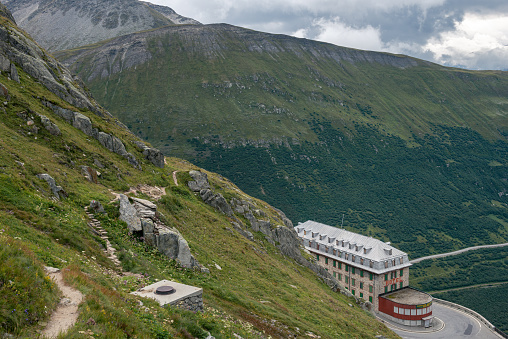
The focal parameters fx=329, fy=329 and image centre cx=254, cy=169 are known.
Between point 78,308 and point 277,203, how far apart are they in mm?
137527

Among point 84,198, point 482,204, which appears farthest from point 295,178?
point 84,198

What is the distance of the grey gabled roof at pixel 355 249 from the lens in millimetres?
82438

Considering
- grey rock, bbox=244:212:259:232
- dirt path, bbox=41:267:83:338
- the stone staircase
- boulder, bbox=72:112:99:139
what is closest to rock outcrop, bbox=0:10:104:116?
boulder, bbox=72:112:99:139

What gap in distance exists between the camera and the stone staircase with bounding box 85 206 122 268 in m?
18.7

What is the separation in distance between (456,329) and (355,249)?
90.7 feet

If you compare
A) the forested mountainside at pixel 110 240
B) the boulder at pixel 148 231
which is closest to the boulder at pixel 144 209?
the boulder at pixel 148 231

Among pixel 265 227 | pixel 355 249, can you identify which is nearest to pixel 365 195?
pixel 355 249

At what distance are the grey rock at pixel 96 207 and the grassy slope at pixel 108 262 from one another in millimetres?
522

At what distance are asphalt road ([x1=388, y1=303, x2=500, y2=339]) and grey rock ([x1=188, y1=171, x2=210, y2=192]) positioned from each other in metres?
55.1

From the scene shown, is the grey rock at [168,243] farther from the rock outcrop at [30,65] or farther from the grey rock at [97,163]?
the rock outcrop at [30,65]

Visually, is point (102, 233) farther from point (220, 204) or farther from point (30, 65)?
point (30, 65)

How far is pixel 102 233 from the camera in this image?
67.7 ft

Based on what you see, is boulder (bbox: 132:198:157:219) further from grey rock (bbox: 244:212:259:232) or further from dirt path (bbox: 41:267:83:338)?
grey rock (bbox: 244:212:259:232)

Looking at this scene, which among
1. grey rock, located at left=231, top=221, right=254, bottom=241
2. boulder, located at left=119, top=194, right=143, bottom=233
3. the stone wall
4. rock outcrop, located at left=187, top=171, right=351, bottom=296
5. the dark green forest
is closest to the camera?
the stone wall
